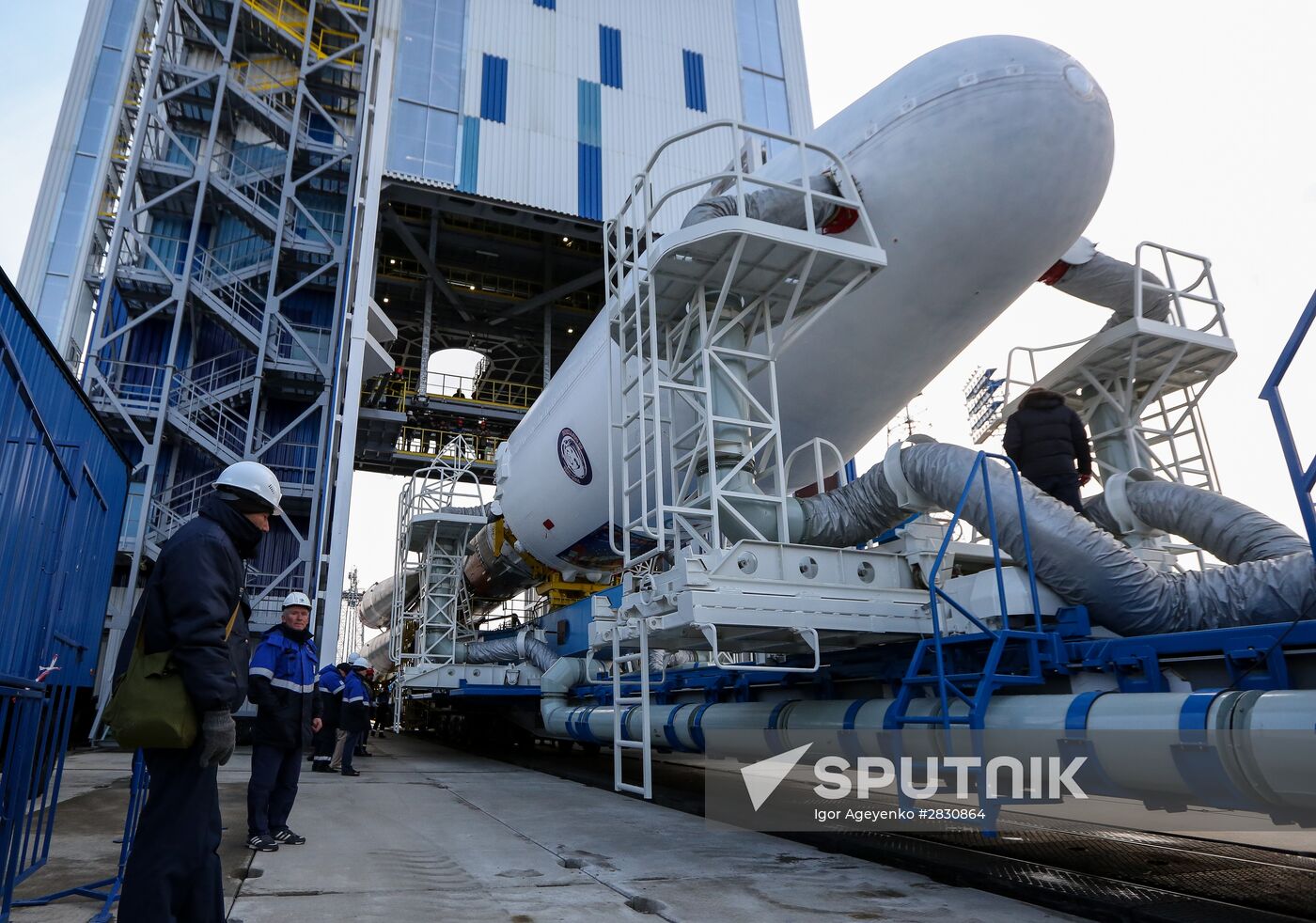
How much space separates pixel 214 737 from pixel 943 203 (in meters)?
5.61

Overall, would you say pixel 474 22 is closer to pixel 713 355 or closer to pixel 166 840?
pixel 713 355

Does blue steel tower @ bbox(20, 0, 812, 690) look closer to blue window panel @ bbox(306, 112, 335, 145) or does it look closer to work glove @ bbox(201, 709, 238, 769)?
blue window panel @ bbox(306, 112, 335, 145)

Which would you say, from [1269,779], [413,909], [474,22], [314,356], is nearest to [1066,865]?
[1269,779]

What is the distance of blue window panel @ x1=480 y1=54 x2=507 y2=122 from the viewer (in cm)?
1669

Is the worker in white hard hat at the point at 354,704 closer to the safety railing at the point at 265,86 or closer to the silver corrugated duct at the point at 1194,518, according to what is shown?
the silver corrugated duct at the point at 1194,518

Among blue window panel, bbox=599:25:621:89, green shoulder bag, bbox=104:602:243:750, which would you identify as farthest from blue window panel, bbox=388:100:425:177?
green shoulder bag, bbox=104:602:243:750

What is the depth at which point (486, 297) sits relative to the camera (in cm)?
2127

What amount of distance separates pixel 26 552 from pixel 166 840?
1.86m

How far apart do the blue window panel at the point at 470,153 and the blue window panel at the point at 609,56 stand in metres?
3.39

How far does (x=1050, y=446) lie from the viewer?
560 centimetres

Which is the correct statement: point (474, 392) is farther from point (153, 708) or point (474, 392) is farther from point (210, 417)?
point (153, 708)

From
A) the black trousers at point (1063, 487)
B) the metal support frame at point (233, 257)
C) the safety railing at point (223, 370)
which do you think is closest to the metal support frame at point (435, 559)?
the metal support frame at point (233, 257)

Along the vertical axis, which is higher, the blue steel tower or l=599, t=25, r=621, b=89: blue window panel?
l=599, t=25, r=621, b=89: blue window panel

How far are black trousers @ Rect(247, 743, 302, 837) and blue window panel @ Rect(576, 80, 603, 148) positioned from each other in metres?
15.0
